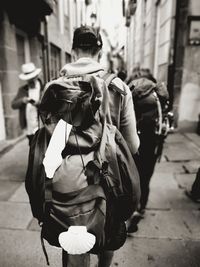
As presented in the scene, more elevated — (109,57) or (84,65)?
(109,57)

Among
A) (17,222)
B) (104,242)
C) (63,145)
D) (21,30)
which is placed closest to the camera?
(63,145)

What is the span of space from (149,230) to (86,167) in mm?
1792

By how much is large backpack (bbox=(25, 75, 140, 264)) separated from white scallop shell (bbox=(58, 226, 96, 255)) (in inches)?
1.9

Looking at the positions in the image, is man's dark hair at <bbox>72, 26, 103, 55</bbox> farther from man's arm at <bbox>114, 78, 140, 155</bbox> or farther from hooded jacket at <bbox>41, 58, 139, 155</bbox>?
man's arm at <bbox>114, 78, 140, 155</bbox>

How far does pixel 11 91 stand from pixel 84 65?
4.98 metres

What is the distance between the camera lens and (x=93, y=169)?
52.4 inches

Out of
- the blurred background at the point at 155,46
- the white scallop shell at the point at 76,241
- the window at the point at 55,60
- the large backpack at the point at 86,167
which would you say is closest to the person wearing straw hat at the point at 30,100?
the blurred background at the point at 155,46

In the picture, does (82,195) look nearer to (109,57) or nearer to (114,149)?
(114,149)

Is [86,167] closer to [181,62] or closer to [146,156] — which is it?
[146,156]

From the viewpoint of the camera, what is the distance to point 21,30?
703 cm

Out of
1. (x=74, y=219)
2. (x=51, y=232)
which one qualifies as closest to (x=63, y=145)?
(x=74, y=219)

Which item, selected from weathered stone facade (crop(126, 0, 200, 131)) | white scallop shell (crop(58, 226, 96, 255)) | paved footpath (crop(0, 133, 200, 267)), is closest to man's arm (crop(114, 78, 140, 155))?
white scallop shell (crop(58, 226, 96, 255))

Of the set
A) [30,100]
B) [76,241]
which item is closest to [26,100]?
[30,100]

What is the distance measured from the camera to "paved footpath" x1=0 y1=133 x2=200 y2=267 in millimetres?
2320
